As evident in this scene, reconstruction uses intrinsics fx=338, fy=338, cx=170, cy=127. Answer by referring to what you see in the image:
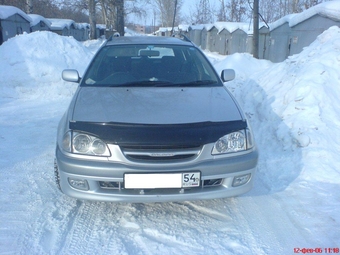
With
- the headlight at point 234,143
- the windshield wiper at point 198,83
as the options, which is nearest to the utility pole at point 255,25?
the windshield wiper at point 198,83

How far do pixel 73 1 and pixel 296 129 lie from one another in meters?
29.1

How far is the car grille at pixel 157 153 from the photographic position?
2.56 metres

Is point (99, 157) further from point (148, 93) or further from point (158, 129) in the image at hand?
point (148, 93)

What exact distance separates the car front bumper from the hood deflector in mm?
163

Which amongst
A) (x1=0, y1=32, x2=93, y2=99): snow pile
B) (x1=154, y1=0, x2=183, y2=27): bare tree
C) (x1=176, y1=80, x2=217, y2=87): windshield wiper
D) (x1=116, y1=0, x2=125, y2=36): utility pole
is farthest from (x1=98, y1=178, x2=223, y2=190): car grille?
(x1=154, y1=0, x2=183, y2=27): bare tree

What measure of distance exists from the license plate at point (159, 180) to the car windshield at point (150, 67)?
133cm

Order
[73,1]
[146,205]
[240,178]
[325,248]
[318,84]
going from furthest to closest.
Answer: [73,1] → [318,84] → [146,205] → [240,178] → [325,248]

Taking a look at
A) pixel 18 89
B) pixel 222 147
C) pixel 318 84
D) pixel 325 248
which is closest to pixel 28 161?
pixel 222 147

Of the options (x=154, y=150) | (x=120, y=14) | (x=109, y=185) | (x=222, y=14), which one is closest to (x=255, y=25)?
(x=154, y=150)

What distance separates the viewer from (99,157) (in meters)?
2.60

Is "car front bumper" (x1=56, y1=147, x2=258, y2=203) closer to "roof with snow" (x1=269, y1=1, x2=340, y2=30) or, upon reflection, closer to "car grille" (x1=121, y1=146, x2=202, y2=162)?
"car grille" (x1=121, y1=146, x2=202, y2=162)

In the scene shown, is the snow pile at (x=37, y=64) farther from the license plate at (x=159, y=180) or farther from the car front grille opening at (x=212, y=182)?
the car front grille opening at (x=212, y=182)

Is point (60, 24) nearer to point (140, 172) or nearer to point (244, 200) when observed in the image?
point (244, 200)

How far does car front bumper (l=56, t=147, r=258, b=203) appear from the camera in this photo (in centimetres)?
257
